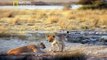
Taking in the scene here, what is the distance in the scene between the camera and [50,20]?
2910mm

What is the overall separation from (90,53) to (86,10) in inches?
18.2

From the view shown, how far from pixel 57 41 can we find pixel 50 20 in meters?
0.24

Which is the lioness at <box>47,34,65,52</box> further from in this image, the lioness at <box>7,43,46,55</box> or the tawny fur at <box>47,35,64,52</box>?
the lioness at <box>7,43,46,55</box>

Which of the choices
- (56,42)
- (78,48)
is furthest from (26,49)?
(78,48)

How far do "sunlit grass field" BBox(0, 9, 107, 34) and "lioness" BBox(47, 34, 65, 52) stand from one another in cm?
8

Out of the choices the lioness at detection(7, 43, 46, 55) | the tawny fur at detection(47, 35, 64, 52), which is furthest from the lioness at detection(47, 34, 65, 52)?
the lioness at detection(7, 43, 46, 55)

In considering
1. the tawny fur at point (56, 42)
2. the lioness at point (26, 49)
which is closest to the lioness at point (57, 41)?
the tawny fur at point (56, 42)

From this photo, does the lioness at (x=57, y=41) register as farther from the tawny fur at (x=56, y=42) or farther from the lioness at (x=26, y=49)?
the lioness at (x=26, y=49)

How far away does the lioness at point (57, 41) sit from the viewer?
2.89 m

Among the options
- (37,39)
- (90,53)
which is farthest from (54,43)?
(90,53)

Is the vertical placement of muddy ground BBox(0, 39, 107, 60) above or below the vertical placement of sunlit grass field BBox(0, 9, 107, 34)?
below

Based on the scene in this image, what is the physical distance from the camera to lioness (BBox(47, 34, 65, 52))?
114 inches

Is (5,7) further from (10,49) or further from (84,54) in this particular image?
(84,54)

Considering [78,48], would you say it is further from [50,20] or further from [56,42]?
[50,20]
